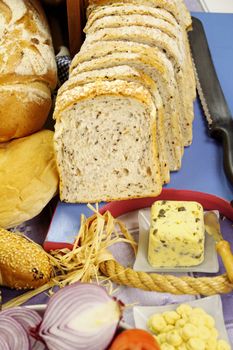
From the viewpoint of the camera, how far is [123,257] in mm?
1333

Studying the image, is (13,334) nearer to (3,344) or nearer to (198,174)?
(3,344)

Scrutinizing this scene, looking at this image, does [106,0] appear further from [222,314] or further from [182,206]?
[222,314]

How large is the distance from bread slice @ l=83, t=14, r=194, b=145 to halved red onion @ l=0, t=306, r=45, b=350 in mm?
896

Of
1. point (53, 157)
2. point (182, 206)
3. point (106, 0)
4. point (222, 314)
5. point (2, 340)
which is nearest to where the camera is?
point (2, 340)

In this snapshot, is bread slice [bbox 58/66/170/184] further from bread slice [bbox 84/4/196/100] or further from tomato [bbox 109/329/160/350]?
tomato [bbox 109/329/160/350]

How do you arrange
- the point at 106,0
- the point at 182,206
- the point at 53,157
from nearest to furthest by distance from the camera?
the point at 182,206 < the point at 53,157 < the point at 106,0

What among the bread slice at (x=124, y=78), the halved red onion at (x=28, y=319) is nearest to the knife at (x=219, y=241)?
the bread slice at (x=124, y=78)

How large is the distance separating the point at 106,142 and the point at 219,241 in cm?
38

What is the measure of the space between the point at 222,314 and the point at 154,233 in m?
0.23

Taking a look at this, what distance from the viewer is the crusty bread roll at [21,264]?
1.22m

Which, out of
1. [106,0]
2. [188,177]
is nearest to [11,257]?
[188,177]

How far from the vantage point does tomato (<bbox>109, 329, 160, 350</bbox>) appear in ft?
2.40

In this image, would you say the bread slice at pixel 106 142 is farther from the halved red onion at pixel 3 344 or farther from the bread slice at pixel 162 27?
the halved red onion at pixel 3 344

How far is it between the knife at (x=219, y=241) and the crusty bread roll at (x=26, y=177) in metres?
0.41
